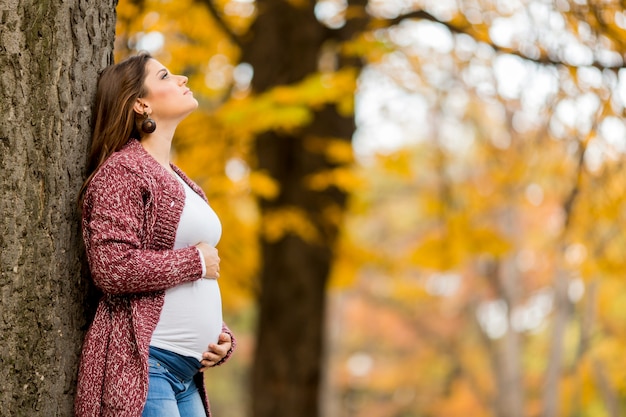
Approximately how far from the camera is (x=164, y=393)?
246 cm

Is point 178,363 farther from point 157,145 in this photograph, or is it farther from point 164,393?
point 157,145

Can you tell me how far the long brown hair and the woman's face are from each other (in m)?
0.02

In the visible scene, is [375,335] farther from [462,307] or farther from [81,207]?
[81,207]

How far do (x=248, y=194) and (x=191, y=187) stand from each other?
4.89 m

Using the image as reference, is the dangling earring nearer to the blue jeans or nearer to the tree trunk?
the blue jeans

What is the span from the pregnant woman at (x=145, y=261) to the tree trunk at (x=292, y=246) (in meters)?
5.07

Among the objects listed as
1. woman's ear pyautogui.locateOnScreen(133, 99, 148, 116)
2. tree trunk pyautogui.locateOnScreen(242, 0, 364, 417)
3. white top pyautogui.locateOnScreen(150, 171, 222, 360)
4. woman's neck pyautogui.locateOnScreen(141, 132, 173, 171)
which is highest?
woman's ear pyautogui.locateOnScreen(133, 99, 148, 116)

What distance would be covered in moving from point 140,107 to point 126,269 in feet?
1.95

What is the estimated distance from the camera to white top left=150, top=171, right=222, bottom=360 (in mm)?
2498

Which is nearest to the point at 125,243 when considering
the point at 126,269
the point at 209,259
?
the point at 126,269

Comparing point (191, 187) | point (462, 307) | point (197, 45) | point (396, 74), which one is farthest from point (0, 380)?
point (462, 307)

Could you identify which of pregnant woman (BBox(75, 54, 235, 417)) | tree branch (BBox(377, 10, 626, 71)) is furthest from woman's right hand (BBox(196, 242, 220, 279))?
tree branch (BBox(377, 10, 626, 71))

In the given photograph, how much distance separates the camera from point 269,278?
316 inches

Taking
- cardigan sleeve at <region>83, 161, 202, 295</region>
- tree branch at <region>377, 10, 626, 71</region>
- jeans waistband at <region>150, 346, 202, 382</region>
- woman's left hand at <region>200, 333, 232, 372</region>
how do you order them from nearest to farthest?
cardigan sleeve at <region>83, 161, 202, 295</region> → jeans waistband at <region>150, 346, 202, 382</region> → woman's left hand at <region>200, 333, 232, 372</region> → tree branch at <region>377, 10, 626, 71</region>
